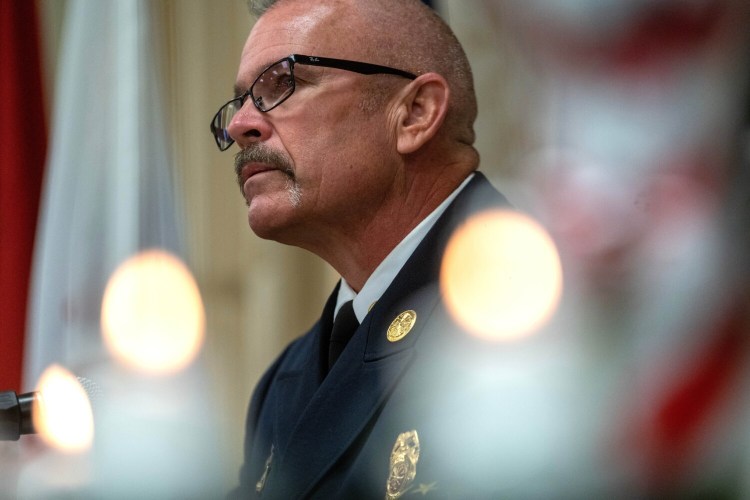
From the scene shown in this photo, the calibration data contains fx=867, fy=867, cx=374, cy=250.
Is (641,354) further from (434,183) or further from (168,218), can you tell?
(168,218)

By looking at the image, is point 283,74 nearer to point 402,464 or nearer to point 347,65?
point 347,65

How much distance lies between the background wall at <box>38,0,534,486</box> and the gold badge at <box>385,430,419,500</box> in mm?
1036

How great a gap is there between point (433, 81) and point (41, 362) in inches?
49.9

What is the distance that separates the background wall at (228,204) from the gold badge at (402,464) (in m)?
1.04

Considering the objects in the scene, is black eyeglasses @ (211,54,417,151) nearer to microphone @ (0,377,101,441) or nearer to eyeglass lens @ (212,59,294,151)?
eyeglass lens @ (212,59,294,151)

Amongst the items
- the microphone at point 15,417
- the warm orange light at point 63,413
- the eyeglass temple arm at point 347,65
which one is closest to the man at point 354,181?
the eyeglass temple arm at point 347,65

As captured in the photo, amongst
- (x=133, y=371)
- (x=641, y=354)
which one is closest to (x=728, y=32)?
(x=641, y=354)

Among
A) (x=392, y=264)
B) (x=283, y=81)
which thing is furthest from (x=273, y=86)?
(x=392, y=264)

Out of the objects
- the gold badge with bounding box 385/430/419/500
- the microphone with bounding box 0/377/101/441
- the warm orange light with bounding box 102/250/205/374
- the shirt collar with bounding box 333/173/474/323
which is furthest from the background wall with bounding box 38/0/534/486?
the microphone with bounding box 0/377/101/441

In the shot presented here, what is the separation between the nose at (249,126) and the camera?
174 cm

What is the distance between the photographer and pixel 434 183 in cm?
183

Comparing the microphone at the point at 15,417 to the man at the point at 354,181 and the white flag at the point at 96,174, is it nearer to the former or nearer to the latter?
the man at the point at 354,181

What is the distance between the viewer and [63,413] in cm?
126

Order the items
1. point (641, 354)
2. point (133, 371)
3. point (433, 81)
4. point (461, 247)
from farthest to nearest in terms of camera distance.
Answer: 1. point (133, 371)
2. point (433, 81)
3. point (461, 247)
4. point (641, 354)
